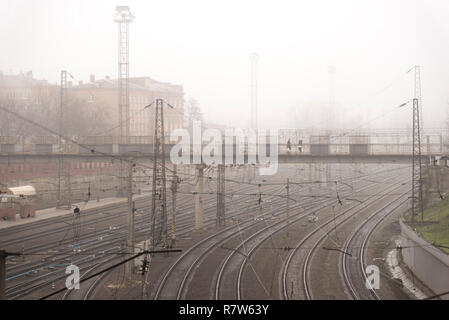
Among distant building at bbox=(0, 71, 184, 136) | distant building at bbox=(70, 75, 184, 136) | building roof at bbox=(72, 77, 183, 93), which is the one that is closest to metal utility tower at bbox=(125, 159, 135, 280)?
distant building at bbox=(0, 71, 184, 136)

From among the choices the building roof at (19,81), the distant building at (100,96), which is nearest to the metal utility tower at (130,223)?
the distant building at (100,96)

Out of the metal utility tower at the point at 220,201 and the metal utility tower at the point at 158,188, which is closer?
the metal utility tower at the point at 158,188

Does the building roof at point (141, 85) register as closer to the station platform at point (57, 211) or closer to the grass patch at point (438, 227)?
the station platform at point (57, 211)

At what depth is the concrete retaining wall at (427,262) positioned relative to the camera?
40.9 feet

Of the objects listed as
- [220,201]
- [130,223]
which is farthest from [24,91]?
[130,223]

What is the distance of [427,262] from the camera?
46.4 ft

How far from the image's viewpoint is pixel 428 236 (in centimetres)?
1569

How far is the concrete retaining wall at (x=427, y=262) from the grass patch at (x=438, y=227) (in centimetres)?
36

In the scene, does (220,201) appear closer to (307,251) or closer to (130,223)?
(307,251)

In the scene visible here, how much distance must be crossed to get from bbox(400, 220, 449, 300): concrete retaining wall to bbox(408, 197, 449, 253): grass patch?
36 cm

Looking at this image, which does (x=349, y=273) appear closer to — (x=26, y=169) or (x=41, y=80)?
(x=26, y=169)

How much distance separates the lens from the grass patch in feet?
48.9

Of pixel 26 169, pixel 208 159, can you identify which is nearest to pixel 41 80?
pixel 26 169

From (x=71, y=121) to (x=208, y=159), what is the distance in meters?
29.2
